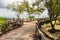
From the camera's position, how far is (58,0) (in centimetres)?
2584

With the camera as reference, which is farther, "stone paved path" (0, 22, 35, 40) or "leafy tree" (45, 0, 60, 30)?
"leafy tree" (45, 0, 60, 30)

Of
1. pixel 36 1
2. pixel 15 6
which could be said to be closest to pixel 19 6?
pixel 15 6

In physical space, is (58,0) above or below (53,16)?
above

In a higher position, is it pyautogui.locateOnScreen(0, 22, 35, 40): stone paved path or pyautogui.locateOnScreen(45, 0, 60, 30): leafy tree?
pyautogui.locateOnScreen(45, 0, 60, 30): leafy tree

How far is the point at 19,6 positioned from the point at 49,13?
3757 cm

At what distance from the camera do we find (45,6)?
26.0 m

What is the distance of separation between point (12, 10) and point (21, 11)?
305cm

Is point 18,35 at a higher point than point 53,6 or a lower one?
lower

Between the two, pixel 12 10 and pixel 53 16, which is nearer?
pixel 53 16

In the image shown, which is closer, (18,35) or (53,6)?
(18,35)

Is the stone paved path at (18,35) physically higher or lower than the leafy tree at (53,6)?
lower

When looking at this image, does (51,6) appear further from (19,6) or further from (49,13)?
(19,6)

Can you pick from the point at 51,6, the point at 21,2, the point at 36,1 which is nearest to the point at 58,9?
the point at 51,6

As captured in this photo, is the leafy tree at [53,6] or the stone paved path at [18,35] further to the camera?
the leafy tree at [53,6]
